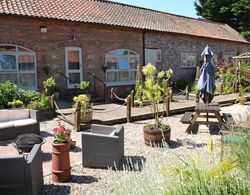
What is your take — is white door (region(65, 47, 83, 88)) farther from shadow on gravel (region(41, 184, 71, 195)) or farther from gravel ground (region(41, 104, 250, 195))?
shadow on gravel (region(41, 184, 71, 195))

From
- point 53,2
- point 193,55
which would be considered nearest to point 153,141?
point 53,2

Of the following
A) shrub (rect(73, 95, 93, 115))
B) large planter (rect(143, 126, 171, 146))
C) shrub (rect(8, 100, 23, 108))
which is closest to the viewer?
large planter (rect(143, 126, 171, 146))

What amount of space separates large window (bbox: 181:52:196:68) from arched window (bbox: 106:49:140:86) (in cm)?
493

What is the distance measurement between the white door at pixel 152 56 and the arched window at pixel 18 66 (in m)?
7.55

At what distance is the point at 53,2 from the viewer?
15.1 metres

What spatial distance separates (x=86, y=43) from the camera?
14742 mm

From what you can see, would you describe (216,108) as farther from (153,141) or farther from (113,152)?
(113,152)

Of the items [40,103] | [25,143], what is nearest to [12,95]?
[40,103]

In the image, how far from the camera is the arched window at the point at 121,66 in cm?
1612

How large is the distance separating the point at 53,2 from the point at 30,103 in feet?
23.4

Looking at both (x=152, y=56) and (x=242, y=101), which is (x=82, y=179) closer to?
(x=242, y=101)

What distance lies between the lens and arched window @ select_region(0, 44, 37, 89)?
12287 millimetres

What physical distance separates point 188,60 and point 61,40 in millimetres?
11063

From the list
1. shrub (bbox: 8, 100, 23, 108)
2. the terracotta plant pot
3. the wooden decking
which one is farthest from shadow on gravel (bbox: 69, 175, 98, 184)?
the terracotta plant pot
